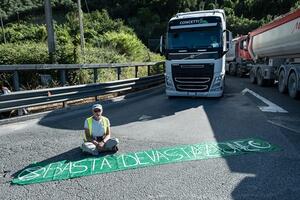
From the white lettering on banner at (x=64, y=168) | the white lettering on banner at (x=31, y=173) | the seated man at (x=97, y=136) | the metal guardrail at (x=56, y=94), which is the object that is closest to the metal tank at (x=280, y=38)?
the metal guardrail at (x=56, y=94)

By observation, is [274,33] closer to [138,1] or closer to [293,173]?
[293,173]

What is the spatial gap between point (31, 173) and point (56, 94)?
5.00m

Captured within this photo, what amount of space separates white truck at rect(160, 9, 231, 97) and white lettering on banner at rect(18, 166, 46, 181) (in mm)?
8485

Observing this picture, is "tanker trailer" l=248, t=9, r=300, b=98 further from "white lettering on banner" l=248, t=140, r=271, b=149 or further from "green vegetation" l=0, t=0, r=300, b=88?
"white lettering on banner" l=248, t=140, r=271, b=149

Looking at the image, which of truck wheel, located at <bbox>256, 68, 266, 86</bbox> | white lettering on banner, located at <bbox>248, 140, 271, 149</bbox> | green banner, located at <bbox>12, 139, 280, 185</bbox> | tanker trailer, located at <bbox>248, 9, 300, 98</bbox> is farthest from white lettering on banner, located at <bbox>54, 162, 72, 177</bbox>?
truck wheel, located at <bbox>256, 68, 266, 86</bbox>

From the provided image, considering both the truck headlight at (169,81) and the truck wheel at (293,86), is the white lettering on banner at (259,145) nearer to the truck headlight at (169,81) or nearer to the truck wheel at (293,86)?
the truck headlight at (169,81)

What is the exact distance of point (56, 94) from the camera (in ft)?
32.3

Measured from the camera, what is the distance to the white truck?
A: 12.8 m

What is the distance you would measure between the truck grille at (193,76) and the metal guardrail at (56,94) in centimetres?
210

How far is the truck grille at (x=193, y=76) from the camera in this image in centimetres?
1276

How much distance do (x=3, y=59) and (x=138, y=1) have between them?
263 ft

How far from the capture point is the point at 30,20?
99.2 m

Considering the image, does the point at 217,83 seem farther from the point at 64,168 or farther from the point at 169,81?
the point at 64,168

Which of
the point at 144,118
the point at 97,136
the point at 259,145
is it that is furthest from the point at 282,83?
the point at 97,136
